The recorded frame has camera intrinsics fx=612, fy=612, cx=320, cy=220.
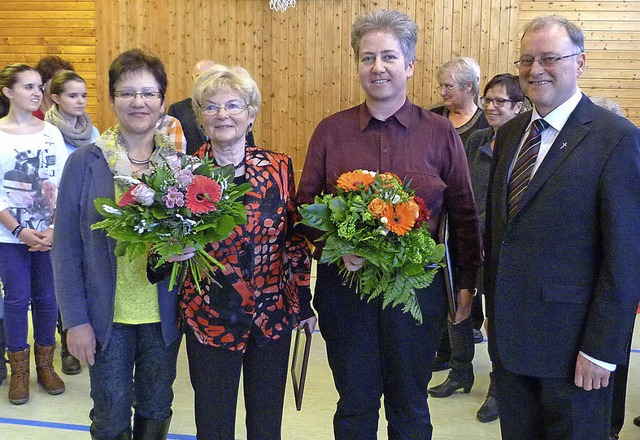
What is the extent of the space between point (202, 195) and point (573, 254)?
1163 mm

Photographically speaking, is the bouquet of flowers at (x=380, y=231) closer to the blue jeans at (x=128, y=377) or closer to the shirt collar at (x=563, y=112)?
the shirt collar at (x=563, y=112)

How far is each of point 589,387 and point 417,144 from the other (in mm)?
975

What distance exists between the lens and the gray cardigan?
2.12 meters

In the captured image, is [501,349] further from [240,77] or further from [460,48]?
[460,48]

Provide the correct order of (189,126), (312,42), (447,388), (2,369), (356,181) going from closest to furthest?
(356,181)
(447,388)
(2,369)
(189,126)
(312,42)

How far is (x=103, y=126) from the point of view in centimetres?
980

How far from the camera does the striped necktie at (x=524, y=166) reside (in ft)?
6.66

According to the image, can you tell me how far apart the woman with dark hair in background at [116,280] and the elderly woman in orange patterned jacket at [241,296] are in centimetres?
15

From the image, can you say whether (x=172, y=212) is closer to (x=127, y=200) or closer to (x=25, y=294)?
(x=127, y=200)

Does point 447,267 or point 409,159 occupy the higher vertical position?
point 409,159

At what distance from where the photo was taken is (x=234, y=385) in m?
2.14

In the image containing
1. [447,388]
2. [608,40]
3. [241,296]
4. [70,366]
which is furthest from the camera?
[608,40]

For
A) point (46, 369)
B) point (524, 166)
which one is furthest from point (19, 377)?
point (524, 166)

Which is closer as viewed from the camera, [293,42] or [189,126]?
[189,126]
